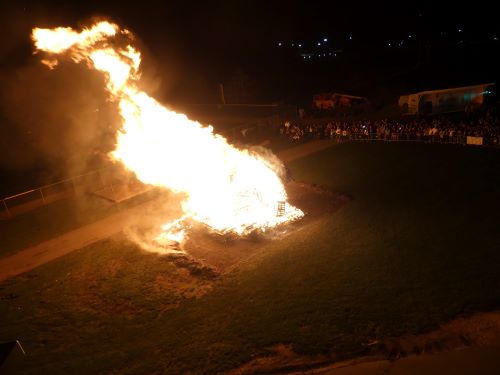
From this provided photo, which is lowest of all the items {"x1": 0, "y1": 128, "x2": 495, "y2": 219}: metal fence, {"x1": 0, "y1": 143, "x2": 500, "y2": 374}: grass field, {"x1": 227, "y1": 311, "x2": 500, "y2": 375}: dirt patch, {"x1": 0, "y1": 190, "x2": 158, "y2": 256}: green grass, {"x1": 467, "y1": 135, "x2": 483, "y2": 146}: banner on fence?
{"x1": 227, "y1": 311, "x2": 500, "y2": 375}: dirt patch

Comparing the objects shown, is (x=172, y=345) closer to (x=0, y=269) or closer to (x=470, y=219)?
(x=0, y=269)

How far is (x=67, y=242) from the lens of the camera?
20469mm

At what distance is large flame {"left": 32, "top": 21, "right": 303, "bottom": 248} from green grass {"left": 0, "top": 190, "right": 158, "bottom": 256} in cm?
309

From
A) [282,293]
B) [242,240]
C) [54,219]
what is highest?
[54,219]

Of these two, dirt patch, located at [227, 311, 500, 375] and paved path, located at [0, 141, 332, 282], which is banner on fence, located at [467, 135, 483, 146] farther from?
paved path, located at [0, 141, 332, 282]

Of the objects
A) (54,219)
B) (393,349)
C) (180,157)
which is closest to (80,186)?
(54,219)

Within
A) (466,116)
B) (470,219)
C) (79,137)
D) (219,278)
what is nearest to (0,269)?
(219,278)

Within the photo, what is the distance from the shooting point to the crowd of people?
27380 millimetres

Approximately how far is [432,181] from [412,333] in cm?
1280

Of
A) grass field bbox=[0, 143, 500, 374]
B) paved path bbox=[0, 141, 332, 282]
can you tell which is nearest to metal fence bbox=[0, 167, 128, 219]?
paved path bbox=[0, 141, 332, 282]

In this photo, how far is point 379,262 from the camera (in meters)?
14.9

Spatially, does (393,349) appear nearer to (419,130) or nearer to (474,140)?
(474,140)

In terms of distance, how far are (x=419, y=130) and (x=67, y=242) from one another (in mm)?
25633

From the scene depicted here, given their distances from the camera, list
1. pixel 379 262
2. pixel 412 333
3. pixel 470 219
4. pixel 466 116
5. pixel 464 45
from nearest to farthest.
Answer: pixel 412 333
pixel 379 262
pixel 470 219
pixel 466 116
pixel 464 45
